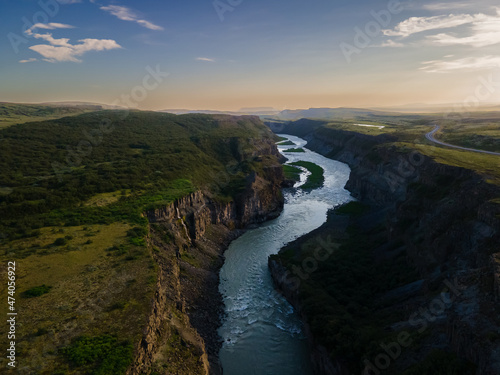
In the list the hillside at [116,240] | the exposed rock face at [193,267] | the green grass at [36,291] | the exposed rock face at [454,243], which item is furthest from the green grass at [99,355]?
the exposed rock face at [454,243]

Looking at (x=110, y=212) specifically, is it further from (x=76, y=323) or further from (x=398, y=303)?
(x=398, y=303)

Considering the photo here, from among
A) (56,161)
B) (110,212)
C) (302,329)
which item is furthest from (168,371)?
(56,161)

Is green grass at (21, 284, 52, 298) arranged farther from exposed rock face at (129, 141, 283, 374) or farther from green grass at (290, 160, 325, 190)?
green grass at (290, 160, 325, 190)

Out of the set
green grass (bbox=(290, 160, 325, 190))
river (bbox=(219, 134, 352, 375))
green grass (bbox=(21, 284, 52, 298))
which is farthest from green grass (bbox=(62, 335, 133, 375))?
green grass (bbox=(290, 160, 325, 190))

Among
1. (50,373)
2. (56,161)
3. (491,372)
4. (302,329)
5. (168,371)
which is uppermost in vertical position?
(56,161)

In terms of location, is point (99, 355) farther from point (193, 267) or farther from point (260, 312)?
point (193, 267)

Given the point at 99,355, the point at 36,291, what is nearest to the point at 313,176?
the point at 36,291
